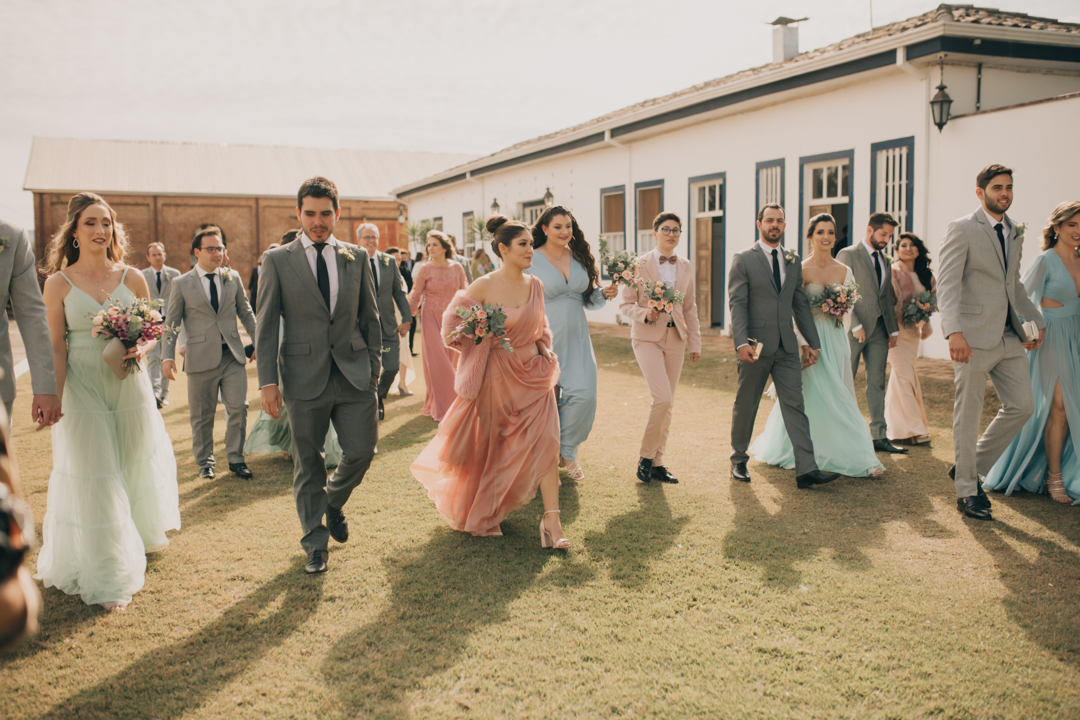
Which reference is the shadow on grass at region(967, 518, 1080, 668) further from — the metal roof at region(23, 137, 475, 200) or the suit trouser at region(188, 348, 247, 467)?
the metal roof at region(23, 137, 475, 200)

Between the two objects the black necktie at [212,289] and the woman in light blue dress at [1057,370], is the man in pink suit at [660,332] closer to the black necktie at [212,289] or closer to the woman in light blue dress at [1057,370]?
the woman in light blue dress at [1057,370]

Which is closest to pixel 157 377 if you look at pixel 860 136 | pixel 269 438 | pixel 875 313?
pixel 269 438

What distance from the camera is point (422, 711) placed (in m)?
3.17

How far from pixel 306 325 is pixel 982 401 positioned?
4.63 meters

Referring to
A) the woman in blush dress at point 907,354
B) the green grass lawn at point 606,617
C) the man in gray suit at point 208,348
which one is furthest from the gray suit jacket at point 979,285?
the man in gray suit at point 208,348

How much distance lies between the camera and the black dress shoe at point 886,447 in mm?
7464

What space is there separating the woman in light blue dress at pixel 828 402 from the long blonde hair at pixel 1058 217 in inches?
61.7

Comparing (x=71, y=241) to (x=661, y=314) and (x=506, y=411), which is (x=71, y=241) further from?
(x=661, y=314)

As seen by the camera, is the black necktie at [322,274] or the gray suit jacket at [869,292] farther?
the gray suit jacket at [869,292]

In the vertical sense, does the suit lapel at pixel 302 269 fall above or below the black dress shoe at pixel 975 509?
above

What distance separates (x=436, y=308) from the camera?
983 centimetres

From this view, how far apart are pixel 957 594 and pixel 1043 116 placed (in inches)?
351

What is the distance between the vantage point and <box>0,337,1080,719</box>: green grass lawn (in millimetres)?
3252

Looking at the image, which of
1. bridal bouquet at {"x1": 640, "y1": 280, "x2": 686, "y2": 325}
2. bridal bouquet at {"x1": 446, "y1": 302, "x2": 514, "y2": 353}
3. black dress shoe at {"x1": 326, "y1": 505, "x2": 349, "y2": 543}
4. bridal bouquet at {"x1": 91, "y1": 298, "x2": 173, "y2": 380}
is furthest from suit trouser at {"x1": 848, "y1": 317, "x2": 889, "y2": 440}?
bridal bouquet at {"x1": 91, "y1": 298, "x2": 173, "y2": 380}
